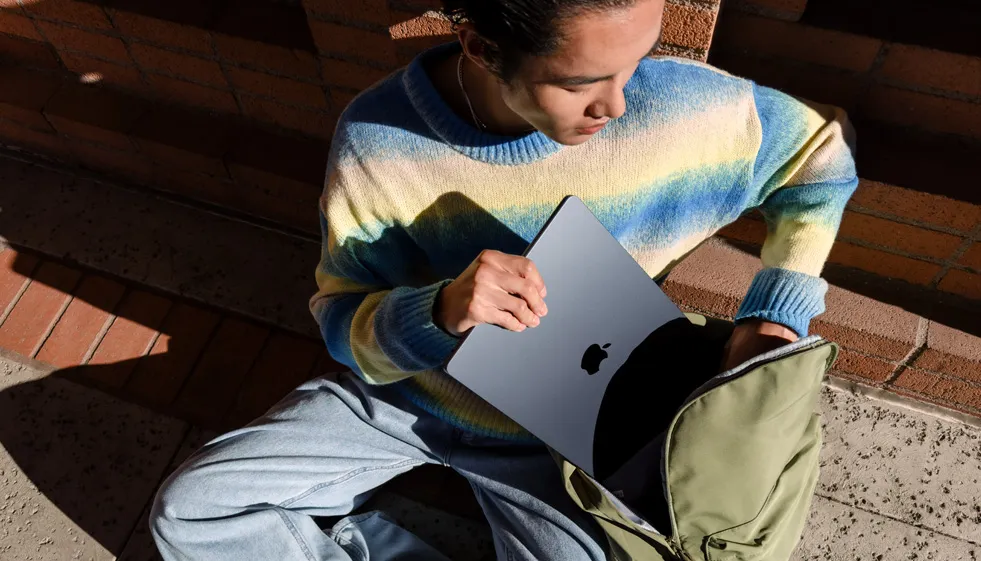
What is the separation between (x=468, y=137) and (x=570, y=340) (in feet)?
1.25

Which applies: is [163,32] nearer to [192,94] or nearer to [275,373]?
[192,94]

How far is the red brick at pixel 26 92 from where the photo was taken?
232cm

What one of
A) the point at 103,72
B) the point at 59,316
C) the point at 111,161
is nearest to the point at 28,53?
the point at 103,72

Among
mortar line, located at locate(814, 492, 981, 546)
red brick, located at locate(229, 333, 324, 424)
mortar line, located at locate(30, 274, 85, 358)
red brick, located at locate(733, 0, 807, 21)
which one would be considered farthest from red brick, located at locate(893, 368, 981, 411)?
mortar line, located at locate(30, 274, 85, 358)

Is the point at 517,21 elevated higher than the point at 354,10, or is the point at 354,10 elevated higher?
the point at 517,21

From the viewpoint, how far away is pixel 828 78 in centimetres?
150

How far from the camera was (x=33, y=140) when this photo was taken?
251 centimetres

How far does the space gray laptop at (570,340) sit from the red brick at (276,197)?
1076mm

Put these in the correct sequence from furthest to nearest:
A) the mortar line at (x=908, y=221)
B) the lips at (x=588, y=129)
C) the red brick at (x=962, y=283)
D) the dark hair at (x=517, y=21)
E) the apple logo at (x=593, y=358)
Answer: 1. the red brick at (x=962, y=283)
2. the mortar line at (x=908, y=221)
3. the apple logo at (x=593, y=358)
4. the lips at (x=588, y=129)
5. the dark hair at (x=517, y=21)

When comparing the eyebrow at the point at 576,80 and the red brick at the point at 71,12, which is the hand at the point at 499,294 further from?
the red brick at the point at 71,12

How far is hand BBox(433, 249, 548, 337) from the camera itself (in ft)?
3.76

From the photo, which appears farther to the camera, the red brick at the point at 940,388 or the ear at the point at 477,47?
the red brick at the point at 940,388

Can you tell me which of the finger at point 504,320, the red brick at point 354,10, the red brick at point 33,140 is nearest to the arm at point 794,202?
the finger at point 504,320

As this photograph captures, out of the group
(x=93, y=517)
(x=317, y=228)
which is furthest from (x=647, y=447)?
(x=93, y=517)
